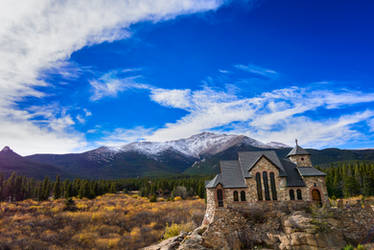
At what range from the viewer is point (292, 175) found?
29.9 metres

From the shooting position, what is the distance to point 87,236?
2789 centimetres

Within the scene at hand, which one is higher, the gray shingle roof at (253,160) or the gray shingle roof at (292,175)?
the gray shingle roof at (253,160)

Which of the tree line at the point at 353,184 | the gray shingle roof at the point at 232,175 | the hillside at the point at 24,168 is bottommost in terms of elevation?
the tree line at the point at 353,184

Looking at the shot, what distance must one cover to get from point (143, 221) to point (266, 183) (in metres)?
20.2

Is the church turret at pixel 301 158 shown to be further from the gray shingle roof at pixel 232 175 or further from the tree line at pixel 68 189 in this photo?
the tree line at pixel 68 189

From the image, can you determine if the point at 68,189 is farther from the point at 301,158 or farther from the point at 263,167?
the point at 301,158

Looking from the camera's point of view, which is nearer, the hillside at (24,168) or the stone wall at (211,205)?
the stone wall at (211,205)

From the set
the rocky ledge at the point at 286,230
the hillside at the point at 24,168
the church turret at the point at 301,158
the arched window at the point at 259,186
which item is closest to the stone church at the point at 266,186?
the arched window at the point at 259,186

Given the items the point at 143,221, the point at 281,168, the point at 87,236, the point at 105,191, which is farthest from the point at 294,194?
the point at 105,191

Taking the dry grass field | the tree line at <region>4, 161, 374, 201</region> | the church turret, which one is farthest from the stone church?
the tree line at <region>4, 161, 374, 201</region>

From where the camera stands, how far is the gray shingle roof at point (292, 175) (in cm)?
2888

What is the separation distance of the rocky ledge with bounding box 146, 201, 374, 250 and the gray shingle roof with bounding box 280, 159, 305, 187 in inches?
117

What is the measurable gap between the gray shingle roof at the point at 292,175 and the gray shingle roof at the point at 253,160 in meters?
0.95

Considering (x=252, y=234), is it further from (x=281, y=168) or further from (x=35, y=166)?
(x=35, y=166)
